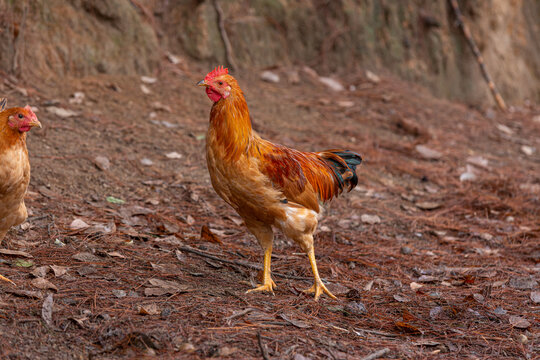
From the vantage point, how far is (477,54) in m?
12.4

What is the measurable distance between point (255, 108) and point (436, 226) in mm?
3467

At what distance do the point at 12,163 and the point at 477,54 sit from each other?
36.5 ft

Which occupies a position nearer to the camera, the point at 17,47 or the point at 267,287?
the point at 267,287

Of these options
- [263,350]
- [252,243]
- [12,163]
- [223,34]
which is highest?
[12,163]

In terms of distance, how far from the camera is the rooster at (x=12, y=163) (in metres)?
3.62

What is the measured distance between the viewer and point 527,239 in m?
6.10

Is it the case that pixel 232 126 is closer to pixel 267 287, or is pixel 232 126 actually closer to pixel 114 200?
pixel 267 287

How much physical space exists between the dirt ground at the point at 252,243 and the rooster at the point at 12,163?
401mm

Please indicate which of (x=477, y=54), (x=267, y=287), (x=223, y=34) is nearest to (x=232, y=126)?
(x=267, y=287)

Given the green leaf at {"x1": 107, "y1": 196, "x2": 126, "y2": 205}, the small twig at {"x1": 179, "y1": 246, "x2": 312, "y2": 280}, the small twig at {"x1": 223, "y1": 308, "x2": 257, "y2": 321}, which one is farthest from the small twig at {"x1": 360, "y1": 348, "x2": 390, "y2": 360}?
the green leaf at {"x1": 107, "y1": 196, "x2": 126, "y2": 205}

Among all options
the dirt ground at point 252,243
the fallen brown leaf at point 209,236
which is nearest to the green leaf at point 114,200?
the dirt ground at point 252,243

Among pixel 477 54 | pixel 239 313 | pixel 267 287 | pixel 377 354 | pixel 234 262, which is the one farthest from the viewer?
pixel 477 54

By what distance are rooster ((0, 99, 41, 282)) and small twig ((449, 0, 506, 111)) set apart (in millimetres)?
10613

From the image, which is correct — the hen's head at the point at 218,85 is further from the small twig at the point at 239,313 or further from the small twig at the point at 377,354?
the small twig at the point at 377,354
